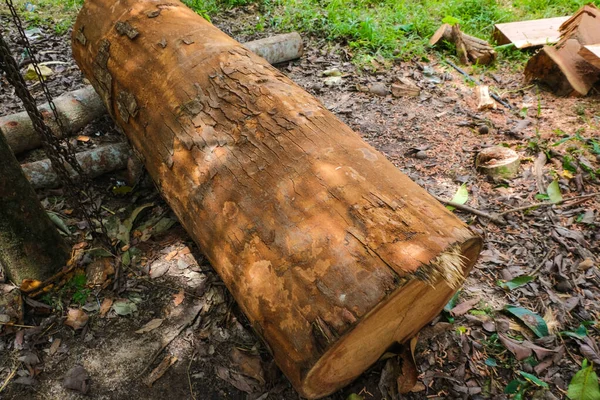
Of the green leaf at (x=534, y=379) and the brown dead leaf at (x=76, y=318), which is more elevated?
the green leaf at (x=534, y=379)

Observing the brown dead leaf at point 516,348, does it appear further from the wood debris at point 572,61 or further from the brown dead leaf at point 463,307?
the wood debris at point 572,61

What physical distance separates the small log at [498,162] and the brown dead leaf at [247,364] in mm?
2176

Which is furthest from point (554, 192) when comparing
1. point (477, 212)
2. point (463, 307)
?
point (463, 307)

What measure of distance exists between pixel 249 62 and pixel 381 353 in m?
1.66

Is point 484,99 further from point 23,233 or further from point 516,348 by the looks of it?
point 23,233

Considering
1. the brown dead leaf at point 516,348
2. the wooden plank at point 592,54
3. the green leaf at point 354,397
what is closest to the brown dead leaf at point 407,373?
the green leaf at point 354,397

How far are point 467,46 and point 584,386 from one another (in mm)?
3672

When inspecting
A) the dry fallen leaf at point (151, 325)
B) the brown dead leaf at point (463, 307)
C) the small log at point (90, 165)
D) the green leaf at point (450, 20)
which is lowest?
the dry fallen leaf at point (151, 325)

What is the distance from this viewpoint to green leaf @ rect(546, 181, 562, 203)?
300cm

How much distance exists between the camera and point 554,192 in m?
3.05

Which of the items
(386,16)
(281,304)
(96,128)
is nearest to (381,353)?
(281,304)

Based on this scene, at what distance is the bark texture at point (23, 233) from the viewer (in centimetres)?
221

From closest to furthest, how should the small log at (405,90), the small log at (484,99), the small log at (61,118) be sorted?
the small log at (61,118)
the small log at (484,99)
the small log at (405,90)

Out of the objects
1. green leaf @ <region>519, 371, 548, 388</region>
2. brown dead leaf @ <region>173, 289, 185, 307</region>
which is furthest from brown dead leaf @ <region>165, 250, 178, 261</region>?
green leaf @ <region>519, 371, 548, 388</region>
